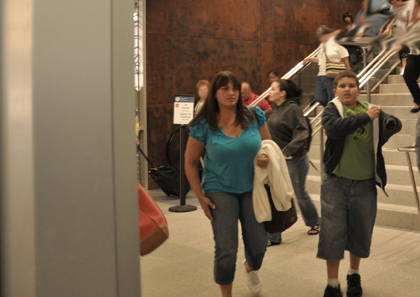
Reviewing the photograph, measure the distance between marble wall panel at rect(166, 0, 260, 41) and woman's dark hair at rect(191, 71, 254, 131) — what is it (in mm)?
6163

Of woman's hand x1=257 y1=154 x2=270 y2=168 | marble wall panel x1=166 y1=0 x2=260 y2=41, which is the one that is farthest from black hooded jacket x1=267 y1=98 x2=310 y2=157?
marble wall panel x1=166 y1=0 x2=260 y2=41

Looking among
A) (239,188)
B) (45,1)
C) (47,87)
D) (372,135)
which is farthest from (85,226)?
(372,135)

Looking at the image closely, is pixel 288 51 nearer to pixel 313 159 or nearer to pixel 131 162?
pixel 313 159

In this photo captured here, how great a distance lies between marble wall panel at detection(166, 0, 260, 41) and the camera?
912 cm

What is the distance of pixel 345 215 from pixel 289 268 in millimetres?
1065

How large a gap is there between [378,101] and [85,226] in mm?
8055

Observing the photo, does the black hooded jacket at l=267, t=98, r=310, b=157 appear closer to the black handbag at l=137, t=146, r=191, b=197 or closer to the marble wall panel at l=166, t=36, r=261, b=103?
the black handbag at l=137, t=146, r=191, b=197

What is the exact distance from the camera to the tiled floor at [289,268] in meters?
3.62

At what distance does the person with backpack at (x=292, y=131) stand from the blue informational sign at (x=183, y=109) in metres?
2.57

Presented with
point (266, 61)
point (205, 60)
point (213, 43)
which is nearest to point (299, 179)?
point (205, 60)

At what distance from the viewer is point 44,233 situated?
2.72 ft

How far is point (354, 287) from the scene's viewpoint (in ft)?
11.2

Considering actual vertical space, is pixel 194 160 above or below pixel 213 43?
below

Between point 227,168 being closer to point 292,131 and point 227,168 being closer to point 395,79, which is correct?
point 292,131
